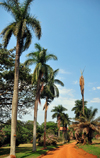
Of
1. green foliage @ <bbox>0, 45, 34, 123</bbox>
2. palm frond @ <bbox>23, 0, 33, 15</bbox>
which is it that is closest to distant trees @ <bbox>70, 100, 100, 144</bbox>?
green foliage @ <bbox>0, 45, 34, 123</bbox>

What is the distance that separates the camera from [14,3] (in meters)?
15.9

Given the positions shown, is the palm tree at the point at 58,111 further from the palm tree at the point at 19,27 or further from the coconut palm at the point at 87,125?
the palm tree at the point at 19,27

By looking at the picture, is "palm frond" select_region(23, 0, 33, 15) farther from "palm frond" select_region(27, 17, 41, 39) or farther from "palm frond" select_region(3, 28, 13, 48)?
"palm frond" select_region(3, 28, 13, 48)

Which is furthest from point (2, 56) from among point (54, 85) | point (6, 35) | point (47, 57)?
point (54, 85)

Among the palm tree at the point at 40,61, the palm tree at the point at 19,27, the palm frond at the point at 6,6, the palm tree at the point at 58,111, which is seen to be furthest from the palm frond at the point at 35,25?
the palm tree at the point at 58,111

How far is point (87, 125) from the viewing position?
101 feet

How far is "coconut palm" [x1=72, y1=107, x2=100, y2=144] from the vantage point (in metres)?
30.1

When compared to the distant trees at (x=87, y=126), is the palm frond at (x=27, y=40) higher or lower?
higher

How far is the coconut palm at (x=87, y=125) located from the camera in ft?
98.8

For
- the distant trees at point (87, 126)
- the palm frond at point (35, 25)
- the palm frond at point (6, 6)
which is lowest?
the distant trees at point (87, 126)

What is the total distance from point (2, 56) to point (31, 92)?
853 centimetres

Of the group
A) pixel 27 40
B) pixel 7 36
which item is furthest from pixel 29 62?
pixel 7 36

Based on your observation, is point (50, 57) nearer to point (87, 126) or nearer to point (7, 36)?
point (7, 36)

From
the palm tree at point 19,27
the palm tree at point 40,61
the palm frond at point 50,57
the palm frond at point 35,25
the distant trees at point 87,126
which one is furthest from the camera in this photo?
the distant trees at point 87,126
